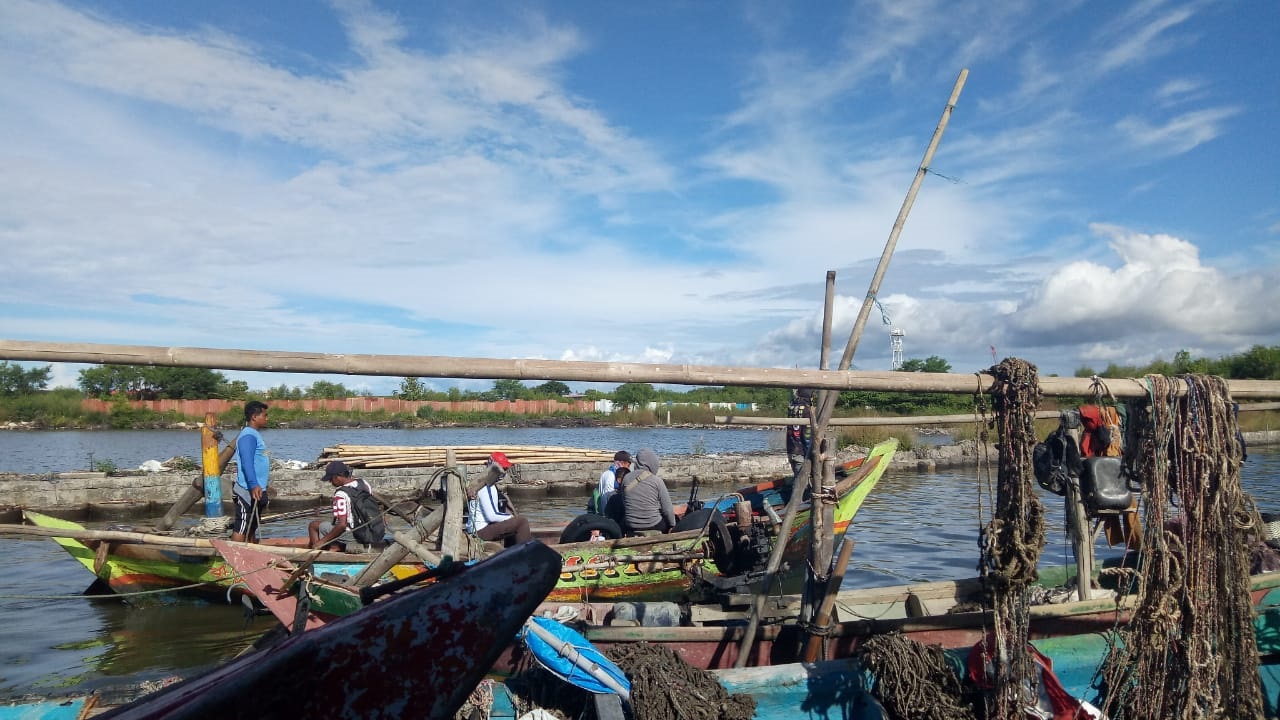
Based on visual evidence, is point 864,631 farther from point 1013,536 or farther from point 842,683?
point 1013,536

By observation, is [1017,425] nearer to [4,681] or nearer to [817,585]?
[817,585]

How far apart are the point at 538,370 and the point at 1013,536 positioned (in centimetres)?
231

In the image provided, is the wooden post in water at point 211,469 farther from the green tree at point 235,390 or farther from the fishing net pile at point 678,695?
the green tree at point 235,390

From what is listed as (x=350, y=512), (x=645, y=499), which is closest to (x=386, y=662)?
(x=350, y=512)

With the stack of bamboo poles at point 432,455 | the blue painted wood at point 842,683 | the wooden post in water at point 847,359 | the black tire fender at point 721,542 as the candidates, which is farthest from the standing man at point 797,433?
the stack of bamboo poles at point 432,455

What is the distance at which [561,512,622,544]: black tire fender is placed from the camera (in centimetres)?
902

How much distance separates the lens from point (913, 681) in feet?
12.9

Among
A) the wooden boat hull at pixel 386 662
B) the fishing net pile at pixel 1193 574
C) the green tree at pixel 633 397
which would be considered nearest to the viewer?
the wooden boat hull at pixel 386 662

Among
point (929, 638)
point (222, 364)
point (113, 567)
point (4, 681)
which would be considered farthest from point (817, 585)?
point (113, 567)

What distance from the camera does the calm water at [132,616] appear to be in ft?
23.7

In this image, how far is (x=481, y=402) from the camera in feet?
166

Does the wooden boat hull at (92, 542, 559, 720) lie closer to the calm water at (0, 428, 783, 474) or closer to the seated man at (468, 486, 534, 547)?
the seated man at (468, 486, 534, 547)

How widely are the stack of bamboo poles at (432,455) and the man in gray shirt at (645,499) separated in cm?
760

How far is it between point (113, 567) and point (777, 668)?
8.49 metres
